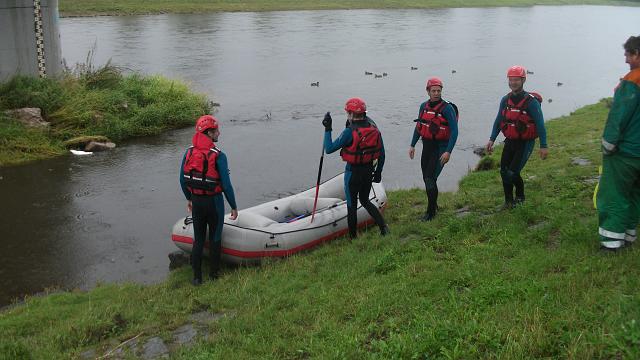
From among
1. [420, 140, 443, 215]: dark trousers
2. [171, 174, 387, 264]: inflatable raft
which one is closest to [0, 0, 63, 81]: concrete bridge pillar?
[171, 174, 387, 264]: inflatable raft

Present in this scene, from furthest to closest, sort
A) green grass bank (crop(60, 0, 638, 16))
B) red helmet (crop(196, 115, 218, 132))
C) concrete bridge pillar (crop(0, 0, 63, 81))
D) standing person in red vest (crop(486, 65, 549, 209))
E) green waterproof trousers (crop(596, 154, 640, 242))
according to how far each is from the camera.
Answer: green grass bank (crop(60, 0, 638, 16))
concrete bridge pillar (crop(0, 0, 63, 81))
standing person in red vest (crop(486, 65, 549, 209))
red helmet (crop(196, 115, 218, 132))
green waterproof trousers (crop(596, 154, 640, 242))

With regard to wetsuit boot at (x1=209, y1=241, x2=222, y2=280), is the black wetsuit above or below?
above

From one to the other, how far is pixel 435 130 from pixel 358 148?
105 centimetres

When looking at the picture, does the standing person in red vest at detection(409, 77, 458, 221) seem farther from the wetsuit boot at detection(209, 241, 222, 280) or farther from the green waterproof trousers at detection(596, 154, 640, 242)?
the wetsuit boot at detection(209, 241, 222, 280)

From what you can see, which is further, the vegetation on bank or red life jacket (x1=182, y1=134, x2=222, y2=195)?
the vegetation on bank

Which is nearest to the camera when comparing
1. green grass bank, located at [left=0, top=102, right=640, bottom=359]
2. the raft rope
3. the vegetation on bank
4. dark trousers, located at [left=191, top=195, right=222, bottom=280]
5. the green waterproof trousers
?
green grass bank, located at [left=0, top=102, right=640, bottom=359]

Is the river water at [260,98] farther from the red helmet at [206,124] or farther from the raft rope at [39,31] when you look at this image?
the raft rope at [39,31]

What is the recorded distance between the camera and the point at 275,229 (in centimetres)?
805

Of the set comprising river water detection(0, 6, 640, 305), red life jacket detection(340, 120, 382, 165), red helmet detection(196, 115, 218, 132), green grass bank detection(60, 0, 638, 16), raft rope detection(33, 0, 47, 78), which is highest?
green grass bank detection(60, 0, 638, 16)

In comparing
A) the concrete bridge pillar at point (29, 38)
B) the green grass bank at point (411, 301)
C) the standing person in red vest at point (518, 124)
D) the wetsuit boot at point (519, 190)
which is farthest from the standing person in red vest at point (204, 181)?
the concrete bridge pillar at point (29, 38)

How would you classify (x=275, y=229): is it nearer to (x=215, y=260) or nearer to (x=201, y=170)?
(x=215, y=260)

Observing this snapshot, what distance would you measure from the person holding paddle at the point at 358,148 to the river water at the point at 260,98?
10.5ft

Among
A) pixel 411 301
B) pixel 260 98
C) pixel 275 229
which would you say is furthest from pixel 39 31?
pixel 411 301

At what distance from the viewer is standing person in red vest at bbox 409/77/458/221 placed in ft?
25.2
